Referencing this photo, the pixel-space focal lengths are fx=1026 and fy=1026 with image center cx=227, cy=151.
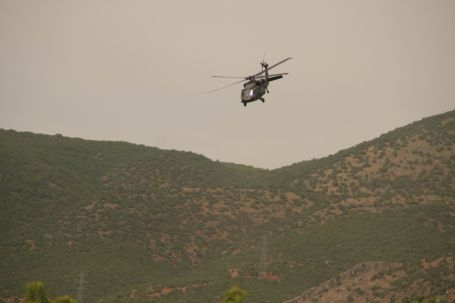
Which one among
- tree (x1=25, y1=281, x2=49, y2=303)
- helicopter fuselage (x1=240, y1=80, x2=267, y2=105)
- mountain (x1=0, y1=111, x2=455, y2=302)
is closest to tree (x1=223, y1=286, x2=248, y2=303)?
tree (x1=25, y1=281, x2=49, y2=303)

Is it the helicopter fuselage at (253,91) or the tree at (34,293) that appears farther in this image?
the helicopter fuselage at (253,91)

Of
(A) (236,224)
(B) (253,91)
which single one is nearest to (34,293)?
(B) (253,91)

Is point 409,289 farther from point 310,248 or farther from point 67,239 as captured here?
point 67,239

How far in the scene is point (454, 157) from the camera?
10219 cm

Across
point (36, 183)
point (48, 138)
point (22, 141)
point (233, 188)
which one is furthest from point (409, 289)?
point (48, 138)

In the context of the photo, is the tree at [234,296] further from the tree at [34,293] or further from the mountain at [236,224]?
the mountain at [236,224]

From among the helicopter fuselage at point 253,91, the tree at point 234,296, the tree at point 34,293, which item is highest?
the helicopter fuselage at point 253,91

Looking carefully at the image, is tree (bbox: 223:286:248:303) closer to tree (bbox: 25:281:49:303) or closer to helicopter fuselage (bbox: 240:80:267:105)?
tree (bbox: 25:281:49:303)

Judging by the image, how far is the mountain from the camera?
7700cm

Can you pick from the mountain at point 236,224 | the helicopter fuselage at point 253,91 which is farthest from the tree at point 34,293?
the mountain at point 236,224

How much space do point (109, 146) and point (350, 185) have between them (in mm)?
48514

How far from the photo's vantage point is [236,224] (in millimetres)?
101250

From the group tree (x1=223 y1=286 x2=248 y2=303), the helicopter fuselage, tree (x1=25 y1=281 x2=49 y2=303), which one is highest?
the helicopter fuselage

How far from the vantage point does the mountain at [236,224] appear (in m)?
77.0
